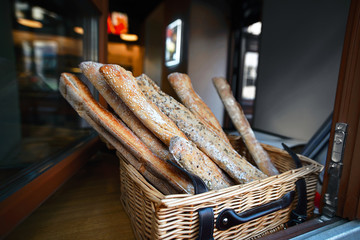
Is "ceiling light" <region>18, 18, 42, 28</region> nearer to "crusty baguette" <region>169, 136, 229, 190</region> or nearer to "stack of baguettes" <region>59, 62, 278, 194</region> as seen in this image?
"stack of baguettes" <region>59, 62, 278, 194</region>

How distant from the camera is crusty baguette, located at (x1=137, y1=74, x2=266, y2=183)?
0.52 meters

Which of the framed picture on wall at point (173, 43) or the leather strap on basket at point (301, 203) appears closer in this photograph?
the leather strap on basket at point (301, 203)

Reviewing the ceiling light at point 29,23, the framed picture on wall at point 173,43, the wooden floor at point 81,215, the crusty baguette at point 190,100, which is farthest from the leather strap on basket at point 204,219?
the framed picture on wall at point 173,43

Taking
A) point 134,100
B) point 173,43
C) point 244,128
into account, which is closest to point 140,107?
point 134,100

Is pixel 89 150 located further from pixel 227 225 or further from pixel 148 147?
pixel 227 225

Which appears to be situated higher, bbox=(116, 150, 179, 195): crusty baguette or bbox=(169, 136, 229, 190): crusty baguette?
bbox=(169, 136, 229, 190): crusty baguette

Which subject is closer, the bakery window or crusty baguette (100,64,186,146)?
crusty baguette (100,64,186,146)

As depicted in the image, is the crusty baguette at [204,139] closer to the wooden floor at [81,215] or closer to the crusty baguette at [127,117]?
the crusty baguette at [127,117]

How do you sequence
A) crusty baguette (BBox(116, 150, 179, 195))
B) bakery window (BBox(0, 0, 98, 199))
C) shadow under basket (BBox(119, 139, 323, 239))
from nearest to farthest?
1. shadow under basket (BBox(119, 139, 323, 239))
2. crusty baguette (BBox(116, 150, 179, 195))
3. bakery window (BBox(0, 0, 98, 199))

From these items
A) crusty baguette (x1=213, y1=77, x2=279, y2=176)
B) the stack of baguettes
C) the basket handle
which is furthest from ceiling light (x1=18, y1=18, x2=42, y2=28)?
the basket handle

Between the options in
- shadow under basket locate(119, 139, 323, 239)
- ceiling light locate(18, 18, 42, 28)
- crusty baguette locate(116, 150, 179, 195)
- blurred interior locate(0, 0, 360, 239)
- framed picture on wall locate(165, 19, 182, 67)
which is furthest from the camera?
framed picture on wall locate(165, 19, 182, 67)

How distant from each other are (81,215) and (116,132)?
0.94 feet

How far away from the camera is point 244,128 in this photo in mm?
785

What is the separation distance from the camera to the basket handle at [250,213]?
0.40 meters
